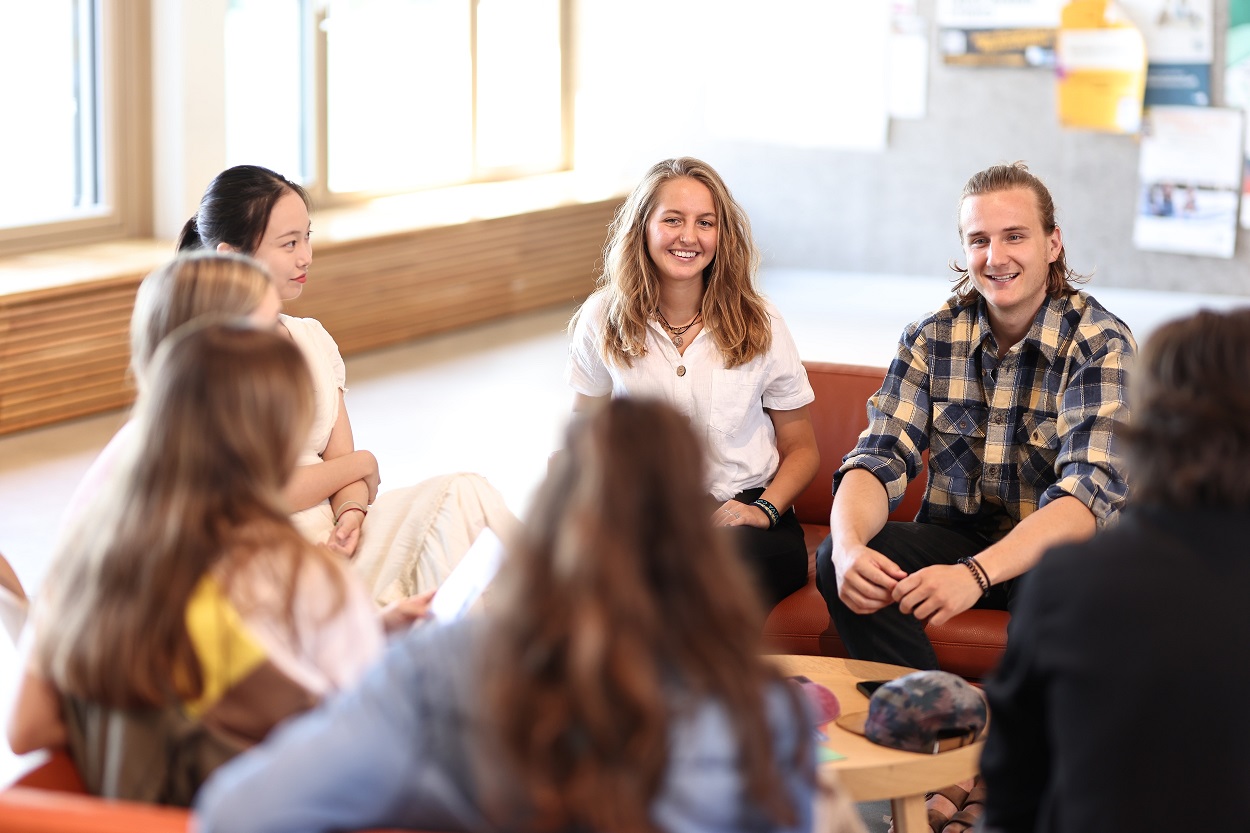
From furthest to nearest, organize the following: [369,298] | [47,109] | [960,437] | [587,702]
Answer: [369,298], [47,109], [960,437], [587,702]

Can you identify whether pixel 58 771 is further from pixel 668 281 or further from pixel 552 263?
pixel 552 263

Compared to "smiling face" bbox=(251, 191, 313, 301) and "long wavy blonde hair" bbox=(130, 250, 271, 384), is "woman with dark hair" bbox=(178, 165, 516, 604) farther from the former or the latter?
"long wavy blonde hair" bbox=(130, 250, 271, 384)

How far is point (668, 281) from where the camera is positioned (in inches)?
131

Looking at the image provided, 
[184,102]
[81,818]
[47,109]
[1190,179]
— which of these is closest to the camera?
[81,818]

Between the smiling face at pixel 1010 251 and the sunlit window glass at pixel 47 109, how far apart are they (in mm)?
4621

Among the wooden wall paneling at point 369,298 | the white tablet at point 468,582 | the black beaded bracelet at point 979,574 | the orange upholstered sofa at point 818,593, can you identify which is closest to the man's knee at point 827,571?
the orange upholstered sofa at point 818,593

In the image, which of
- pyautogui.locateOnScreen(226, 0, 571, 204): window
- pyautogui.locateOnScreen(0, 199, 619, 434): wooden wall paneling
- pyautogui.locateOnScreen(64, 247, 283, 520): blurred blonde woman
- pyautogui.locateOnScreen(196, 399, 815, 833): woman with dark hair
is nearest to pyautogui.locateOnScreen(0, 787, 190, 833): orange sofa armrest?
pyautogui.locateOnScreen(196, 399, 815, 833): woman with dark hair

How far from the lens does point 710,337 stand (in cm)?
328

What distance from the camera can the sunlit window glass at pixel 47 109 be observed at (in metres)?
→ 6.31

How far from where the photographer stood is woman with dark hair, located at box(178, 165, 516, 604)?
2814 mm

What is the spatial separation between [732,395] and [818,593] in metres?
0.48

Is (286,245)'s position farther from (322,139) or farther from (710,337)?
(322,139)

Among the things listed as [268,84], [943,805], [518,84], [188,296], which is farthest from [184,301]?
[518,84]

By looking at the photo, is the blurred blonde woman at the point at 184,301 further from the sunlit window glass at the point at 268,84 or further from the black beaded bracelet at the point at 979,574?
the sunlit window glass at the point at 268,84
